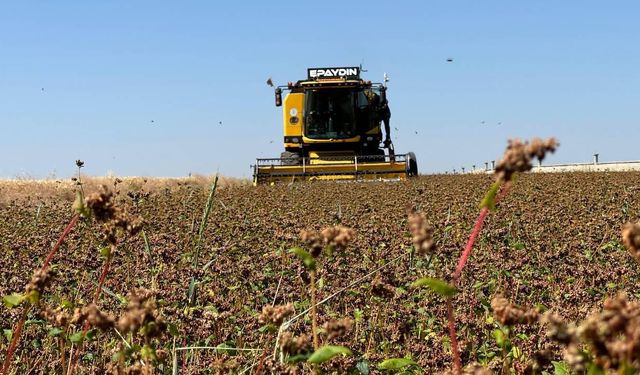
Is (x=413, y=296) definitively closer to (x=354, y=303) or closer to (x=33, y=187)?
(x=354, y=303)

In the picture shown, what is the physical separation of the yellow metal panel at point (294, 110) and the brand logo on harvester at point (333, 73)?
0.78 metres

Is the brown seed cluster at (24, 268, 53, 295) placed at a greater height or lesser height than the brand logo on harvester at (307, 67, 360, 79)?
lesser

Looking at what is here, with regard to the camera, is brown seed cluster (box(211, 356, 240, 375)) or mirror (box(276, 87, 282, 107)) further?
mirror (box(276, 87, 282, 107))

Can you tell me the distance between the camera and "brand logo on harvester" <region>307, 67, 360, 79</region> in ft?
76.3

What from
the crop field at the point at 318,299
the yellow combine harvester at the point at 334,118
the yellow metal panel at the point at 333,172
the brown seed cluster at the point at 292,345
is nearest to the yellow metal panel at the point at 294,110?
the yellow combine harvester at the point at 334,118

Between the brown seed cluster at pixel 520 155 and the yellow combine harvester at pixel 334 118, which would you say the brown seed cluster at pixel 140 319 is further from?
the yellow combine harvester at pixel 334 118

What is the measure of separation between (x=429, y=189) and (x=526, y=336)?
11.3 meters

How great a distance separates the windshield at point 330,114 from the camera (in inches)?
898

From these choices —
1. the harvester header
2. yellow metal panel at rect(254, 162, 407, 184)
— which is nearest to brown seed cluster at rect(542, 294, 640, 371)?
yellow metal panel at rect(254, 162, 407, 184)

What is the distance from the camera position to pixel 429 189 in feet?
47.8

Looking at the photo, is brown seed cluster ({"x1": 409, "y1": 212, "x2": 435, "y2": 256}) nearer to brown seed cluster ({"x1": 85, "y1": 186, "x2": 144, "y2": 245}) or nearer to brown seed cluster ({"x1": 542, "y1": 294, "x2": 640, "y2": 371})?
brown seed cluster ({"x1": 542, "y1": 294, "x2": 640, "y2": 371})

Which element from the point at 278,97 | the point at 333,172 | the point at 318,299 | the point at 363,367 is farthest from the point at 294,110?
the point at 363,367

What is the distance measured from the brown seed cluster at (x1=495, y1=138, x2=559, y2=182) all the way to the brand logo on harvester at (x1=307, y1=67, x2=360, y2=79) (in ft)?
74.1

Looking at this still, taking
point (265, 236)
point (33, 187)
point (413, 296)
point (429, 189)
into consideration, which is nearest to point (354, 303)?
point (413, 296)
